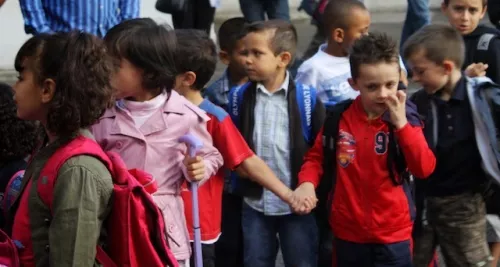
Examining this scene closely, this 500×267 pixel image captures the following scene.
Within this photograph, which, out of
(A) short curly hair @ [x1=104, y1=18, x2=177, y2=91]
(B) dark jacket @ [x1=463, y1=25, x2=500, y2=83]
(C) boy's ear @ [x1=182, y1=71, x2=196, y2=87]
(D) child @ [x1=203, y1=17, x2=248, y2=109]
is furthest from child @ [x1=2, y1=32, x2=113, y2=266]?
(B) dark jacket @ [x1=463, y1=25, x2=500, y2=83]

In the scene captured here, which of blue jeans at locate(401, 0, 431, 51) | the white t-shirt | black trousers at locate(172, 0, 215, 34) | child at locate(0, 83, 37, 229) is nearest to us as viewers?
child at locate(0, 83, 37, 229)

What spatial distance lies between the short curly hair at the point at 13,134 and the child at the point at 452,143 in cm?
188

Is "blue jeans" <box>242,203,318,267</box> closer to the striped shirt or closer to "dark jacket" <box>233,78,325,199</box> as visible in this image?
"dark jacket" <box>233,78,325,199</box>

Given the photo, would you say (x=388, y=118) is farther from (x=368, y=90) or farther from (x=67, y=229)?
(x=67, y=229)

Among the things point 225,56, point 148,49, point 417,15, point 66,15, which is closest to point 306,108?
point 225,56

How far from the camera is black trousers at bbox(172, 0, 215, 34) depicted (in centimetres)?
860

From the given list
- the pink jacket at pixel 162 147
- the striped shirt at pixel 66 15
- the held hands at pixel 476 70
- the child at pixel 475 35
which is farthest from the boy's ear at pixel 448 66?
the striped shirt at pixel 66 15

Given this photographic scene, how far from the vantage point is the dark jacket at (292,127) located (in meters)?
4.84

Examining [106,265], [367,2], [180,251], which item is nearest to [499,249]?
[180,251]

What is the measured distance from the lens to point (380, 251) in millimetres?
4535

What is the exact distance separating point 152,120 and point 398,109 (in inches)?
44.8

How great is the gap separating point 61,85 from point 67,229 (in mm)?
451

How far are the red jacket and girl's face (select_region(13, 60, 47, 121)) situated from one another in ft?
5.77

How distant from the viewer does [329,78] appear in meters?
5.27
